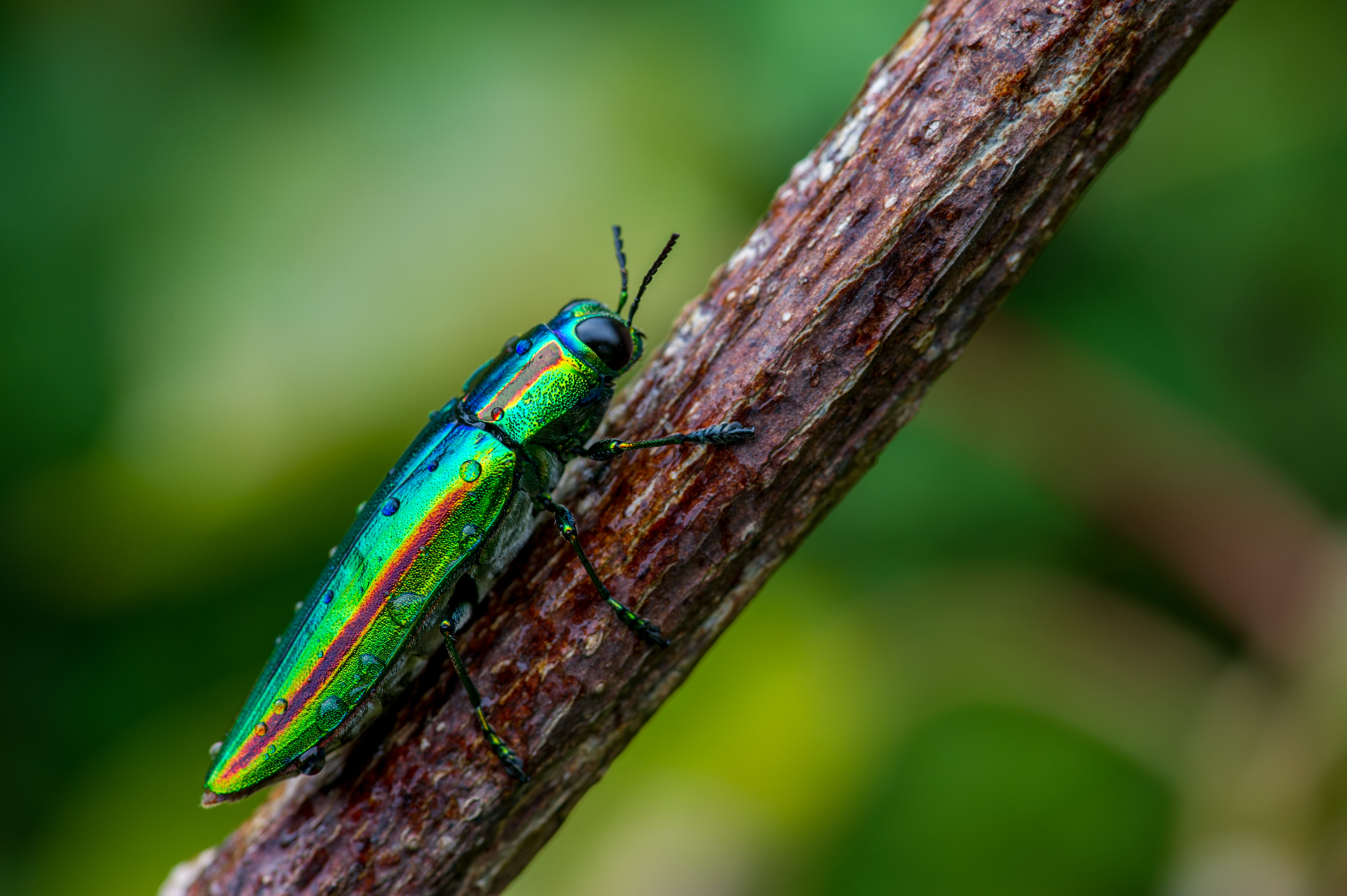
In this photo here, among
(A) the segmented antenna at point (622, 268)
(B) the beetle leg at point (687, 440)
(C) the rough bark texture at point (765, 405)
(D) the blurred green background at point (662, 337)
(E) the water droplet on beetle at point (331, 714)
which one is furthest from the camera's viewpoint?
(D) the blurred green background at point (662, 337)

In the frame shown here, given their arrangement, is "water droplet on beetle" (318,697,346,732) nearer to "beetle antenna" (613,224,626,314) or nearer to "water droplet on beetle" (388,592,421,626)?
"water droplet on beetle" (388,592,421,626)

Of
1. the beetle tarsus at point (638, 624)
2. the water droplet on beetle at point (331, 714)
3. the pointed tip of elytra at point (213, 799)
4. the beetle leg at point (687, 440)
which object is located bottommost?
the pointed tip of elytra at point (213, 799)

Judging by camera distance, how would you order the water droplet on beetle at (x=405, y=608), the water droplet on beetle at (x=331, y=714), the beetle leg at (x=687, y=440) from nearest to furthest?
the beetle leg at (x=687, y=440) < the water droplet on beetle at (x=331, y=714) < the water droplet on beetle at (x=405, y=608)

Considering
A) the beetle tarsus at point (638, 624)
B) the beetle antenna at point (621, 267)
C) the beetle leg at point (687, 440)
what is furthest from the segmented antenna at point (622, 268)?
the beetle tarsus at point (638, 624)

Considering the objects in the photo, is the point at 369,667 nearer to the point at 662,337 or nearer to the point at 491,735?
the point at 491,735

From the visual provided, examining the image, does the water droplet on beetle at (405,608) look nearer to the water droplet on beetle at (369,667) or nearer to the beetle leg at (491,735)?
the water droplet on beetle at (369,667)

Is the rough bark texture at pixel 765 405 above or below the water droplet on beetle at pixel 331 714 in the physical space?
above
